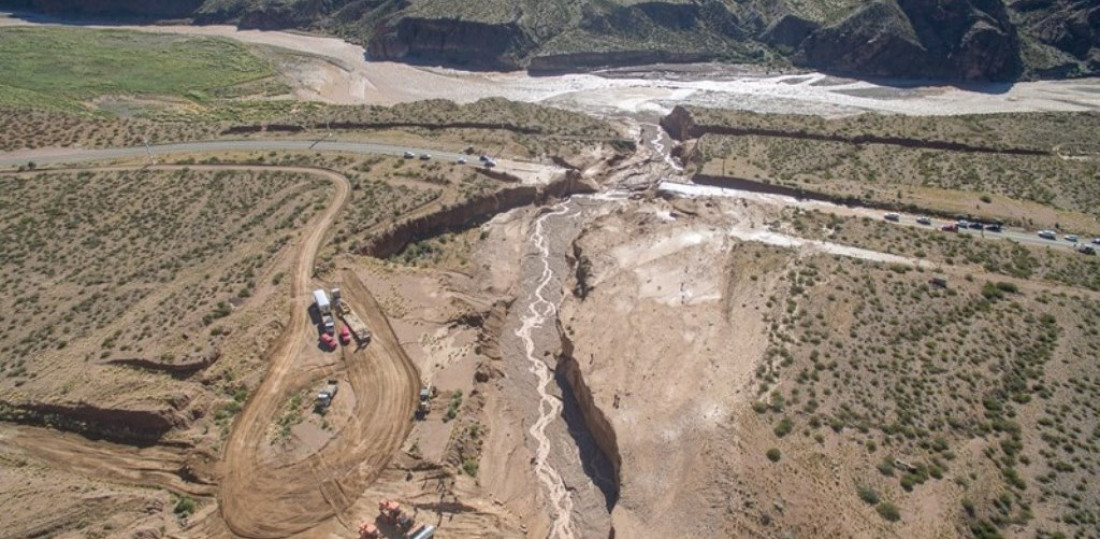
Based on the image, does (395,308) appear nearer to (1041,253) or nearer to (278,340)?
(278,340)

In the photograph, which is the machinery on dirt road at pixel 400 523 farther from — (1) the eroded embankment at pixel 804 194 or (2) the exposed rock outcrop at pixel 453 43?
(2) the exposed rock outcrop at pixel 453 43

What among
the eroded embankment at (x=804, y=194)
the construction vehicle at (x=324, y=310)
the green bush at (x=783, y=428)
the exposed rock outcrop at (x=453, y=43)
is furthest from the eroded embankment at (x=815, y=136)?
the construction vehicle at (x=324, y=310)

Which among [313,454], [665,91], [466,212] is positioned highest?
[665,91]

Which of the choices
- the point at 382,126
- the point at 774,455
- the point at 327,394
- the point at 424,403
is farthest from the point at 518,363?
the point at 382,126

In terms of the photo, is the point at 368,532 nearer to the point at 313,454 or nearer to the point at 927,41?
the point at 313,454

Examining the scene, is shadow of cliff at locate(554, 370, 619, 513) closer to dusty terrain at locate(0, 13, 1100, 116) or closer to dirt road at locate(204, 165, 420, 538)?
dirt road at locate(204, 165, 420, 538)

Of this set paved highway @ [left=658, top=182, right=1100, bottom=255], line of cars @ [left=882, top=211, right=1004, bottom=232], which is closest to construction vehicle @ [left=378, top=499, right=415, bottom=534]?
paved highway @ [left=658, top=182, right=1100, bottom=255]

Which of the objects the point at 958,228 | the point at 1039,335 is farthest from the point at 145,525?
the point at 958,228
